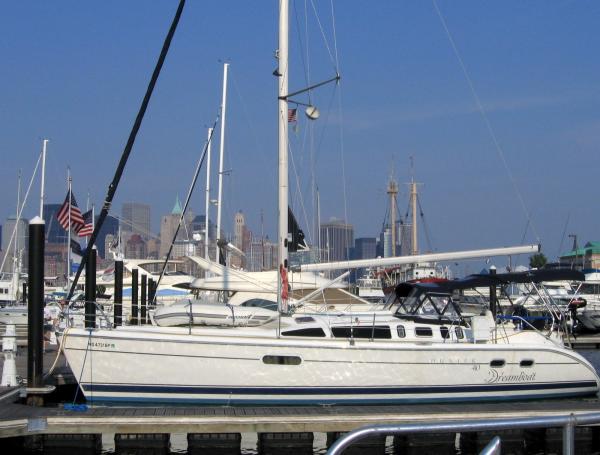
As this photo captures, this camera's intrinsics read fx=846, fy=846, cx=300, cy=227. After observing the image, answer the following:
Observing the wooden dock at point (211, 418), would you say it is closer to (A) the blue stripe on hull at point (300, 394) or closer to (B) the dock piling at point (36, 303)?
(B) the dock piling at point (36, 303)

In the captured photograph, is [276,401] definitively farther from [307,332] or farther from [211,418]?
[211,418]

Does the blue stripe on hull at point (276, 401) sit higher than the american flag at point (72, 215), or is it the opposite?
the american flag at point (72, 215)

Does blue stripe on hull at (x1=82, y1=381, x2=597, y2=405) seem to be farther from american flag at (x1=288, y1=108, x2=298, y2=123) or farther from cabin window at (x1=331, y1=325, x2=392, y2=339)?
american flag at (x1=288, y1=108, x2=298, y2=123)

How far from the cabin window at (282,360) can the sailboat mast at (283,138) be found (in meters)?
2.75

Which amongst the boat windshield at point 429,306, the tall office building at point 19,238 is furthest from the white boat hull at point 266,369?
the tall office building at point 19,238

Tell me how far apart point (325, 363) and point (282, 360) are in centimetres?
84

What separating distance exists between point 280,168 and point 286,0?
13.9 ft

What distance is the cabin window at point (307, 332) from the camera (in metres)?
17.2

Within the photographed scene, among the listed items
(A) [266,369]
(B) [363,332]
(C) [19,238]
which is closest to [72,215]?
(B) [363,332]

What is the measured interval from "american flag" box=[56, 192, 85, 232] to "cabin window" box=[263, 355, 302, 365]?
81.9 feet

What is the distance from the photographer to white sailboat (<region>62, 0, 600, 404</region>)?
16.1m

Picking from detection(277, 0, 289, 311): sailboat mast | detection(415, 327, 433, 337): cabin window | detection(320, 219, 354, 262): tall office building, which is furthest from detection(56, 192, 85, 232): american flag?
detection(415, 327, 433, 337): cabin window

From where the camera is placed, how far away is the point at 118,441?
1381cm

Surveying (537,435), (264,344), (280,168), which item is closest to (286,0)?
(280,168)
